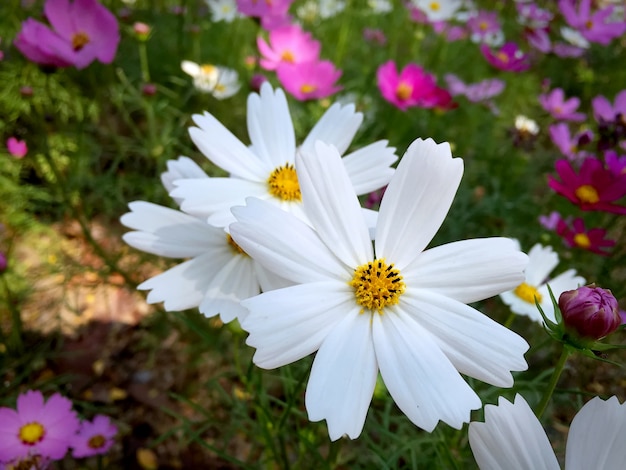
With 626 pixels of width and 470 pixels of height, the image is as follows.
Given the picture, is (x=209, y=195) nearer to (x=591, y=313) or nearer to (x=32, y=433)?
(x=591, y=313)

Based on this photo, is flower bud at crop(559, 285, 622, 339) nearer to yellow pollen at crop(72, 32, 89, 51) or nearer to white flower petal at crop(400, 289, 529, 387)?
white flower petal at crop(400, 289, 529, 387)

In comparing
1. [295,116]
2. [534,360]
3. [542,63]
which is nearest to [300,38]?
[295,116]

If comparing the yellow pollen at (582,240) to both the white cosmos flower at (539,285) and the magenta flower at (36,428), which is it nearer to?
the white cosmos flower at (539,285)

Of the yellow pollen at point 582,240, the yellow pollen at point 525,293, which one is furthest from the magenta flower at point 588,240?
the yellow pollen at point 525,293

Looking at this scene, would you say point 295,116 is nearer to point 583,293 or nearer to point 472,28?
point 472,28

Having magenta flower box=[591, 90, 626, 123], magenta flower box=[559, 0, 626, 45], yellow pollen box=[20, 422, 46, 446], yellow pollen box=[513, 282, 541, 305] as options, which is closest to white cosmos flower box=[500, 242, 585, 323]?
yellow pollen box=[513, 282, 541, 305]

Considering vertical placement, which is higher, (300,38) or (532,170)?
(300,38)
